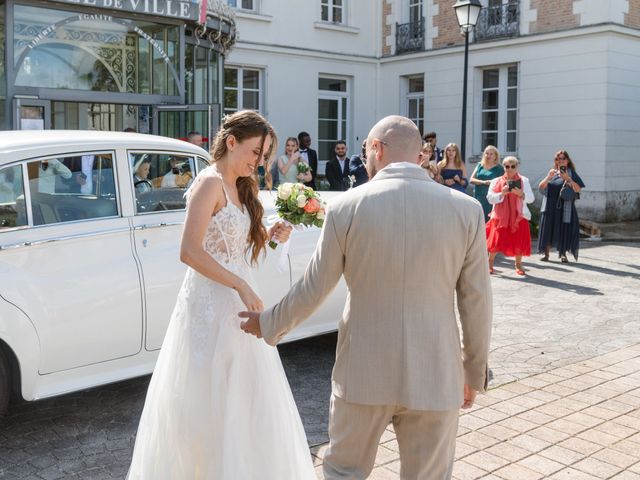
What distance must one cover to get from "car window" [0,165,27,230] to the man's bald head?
8.46 feet

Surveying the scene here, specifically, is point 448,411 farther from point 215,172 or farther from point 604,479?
point 604,479

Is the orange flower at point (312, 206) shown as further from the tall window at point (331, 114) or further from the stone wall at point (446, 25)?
the tall window at point (331, 114)

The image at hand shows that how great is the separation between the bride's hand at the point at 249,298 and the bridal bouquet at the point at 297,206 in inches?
25.1

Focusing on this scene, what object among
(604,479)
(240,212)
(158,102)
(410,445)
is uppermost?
(158,102)

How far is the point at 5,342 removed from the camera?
177 inches

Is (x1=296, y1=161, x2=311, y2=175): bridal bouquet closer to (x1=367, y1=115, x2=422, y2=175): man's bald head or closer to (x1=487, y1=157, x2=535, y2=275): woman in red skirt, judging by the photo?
(x1=487, y1=157, x2=535, y2=275): woman in red skirt

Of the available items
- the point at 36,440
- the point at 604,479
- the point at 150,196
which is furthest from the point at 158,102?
the point at 604,479

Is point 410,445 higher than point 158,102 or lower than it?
lower

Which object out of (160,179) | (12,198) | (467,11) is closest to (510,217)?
(467,11)

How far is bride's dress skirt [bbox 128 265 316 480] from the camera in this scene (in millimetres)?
3658

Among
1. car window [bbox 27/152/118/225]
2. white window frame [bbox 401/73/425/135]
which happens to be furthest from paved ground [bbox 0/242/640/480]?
white window frame [bbox 401/73/425/135]

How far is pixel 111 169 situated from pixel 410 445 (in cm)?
300

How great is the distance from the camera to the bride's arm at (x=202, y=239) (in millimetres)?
3682

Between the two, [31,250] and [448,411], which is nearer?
[448,411]
